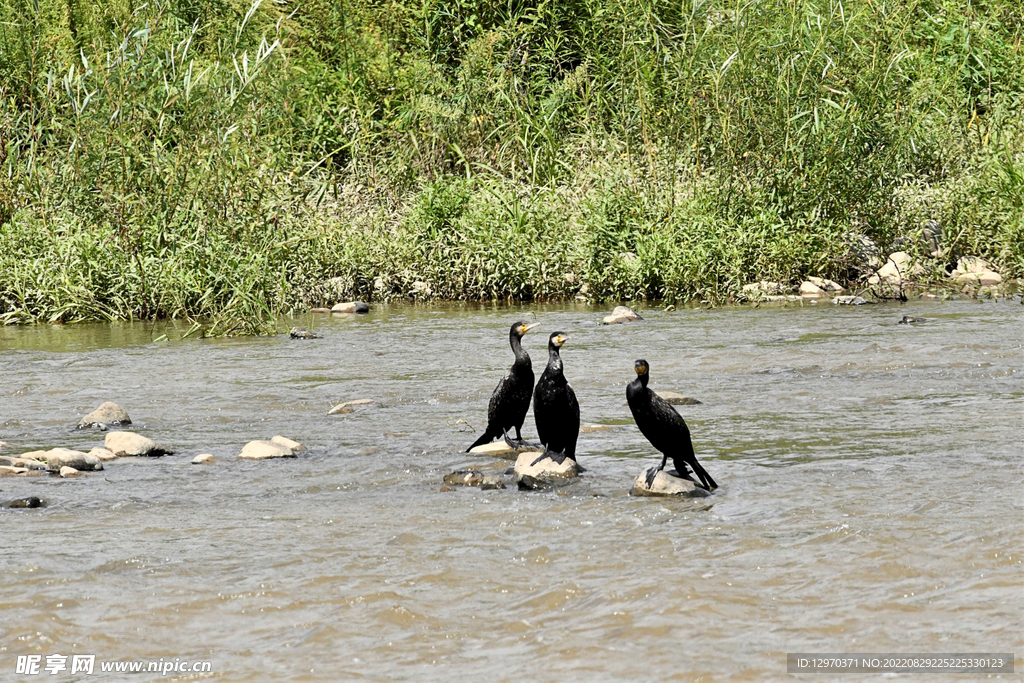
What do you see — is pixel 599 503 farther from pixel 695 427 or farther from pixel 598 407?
pixel 598 407

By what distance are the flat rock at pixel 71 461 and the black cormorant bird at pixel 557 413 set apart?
1.96 metres

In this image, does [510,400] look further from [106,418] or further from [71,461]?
[106,418]

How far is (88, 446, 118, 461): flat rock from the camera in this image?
5.89 metres

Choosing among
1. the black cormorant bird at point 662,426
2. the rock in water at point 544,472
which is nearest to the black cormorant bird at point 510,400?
the rock in water at point 544,472

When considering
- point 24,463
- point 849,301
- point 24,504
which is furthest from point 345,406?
point 849,301

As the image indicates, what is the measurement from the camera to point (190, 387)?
27.4ft

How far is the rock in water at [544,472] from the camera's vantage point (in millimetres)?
5086

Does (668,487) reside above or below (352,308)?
below

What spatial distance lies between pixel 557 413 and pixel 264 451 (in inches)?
54.8

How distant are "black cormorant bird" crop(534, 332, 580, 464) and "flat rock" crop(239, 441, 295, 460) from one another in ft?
3.98

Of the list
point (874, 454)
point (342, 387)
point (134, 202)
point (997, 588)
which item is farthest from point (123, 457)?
point (134, 202)

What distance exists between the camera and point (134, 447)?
6035 millimetres

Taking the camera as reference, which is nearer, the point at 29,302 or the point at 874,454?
the point at 874,454

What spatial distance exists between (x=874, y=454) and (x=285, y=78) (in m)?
9.58
